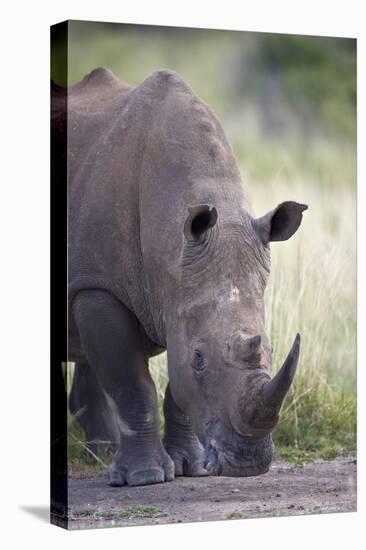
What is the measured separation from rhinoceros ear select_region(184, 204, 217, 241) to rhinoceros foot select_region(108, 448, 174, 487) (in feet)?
5.73

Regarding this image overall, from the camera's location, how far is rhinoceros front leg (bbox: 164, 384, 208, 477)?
436 inches

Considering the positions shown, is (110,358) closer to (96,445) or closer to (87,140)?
(96,445)

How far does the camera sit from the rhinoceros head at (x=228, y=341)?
9.26 metres

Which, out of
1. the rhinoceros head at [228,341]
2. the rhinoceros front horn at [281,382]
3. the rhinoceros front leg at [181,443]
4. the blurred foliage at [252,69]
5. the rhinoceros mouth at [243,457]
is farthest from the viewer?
the rhinoceros front leg at [181,443]

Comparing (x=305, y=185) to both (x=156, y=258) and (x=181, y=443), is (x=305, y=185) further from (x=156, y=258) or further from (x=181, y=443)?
(x=181, y=443)

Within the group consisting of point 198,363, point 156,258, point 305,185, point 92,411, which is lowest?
point 92,411

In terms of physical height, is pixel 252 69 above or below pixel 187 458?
above

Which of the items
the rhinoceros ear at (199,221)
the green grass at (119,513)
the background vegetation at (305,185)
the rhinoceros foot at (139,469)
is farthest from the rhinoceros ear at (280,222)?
the green grass at (119,513)

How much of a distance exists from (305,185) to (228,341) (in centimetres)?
308

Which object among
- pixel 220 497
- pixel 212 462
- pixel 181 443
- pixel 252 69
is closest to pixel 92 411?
pixel 181 443

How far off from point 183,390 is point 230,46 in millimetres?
2993

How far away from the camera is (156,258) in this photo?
1041cm

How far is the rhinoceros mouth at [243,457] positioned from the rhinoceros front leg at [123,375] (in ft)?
4.33

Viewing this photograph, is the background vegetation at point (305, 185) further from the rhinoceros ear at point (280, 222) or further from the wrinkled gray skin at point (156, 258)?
the rhinoceros ear at point (280, 222)
